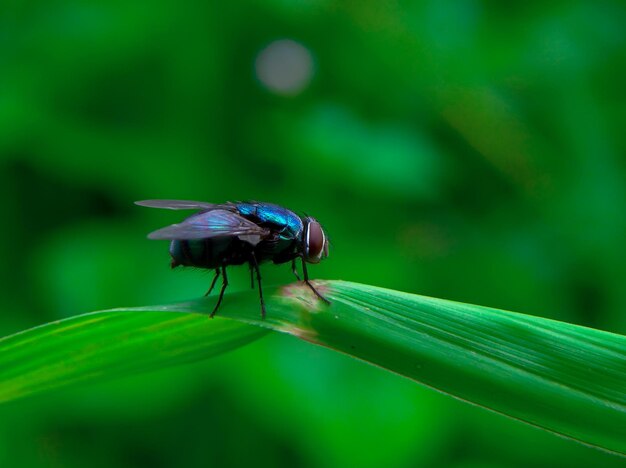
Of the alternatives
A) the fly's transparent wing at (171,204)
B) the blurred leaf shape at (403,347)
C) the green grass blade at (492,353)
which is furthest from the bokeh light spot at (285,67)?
the green grass blade at (492,353)

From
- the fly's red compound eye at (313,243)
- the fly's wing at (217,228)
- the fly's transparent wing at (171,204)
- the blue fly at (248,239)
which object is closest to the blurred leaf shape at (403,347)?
the fly's wing at (217,228)

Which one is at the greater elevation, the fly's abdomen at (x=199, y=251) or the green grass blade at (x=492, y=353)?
the fly's abdomen at (x=199, y=251)

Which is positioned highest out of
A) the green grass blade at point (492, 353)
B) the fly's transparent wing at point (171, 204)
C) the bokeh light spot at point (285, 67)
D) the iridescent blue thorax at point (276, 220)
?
the bokeh light spot at point (285, 67)

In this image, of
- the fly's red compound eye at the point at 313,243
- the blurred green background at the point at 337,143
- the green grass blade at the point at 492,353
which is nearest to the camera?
the green grass blade at the point at 492,353

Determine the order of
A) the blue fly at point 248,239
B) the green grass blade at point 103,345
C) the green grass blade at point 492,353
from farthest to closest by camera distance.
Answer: the blue fly at point 248,239 < the green grass blade at point 103,345 < the green grass blade at point 492,353

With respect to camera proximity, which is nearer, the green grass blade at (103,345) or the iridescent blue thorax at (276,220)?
the green grass blade at (103,345)

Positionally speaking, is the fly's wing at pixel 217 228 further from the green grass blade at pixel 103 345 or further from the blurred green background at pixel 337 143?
the blurred green background at pixel 337 143

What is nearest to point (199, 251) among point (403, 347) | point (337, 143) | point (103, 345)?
point (103, 345)
